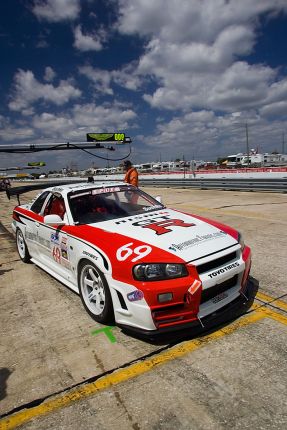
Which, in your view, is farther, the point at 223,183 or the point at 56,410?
the point at 223,183

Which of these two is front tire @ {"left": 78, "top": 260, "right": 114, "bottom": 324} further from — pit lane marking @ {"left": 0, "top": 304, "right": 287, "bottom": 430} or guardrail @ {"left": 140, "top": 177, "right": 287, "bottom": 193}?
guardrail @ {"left": 140, "top": 177, "right": 287, "bottom": 193}

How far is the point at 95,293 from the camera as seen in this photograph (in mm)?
3594

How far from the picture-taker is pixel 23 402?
2.49 m

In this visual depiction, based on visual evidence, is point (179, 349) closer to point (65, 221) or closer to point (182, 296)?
point (182, 296)

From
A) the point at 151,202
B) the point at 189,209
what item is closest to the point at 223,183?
the point at 189,209

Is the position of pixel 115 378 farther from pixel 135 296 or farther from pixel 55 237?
pixel 55 237

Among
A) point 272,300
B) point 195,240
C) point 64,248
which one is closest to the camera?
point 195,240

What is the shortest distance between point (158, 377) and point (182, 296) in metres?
0.69

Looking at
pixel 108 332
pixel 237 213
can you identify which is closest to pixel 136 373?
pixel 108 332

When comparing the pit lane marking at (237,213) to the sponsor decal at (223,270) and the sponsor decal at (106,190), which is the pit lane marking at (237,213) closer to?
the sponsor decal at (106,190)

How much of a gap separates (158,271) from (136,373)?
871 millimetres

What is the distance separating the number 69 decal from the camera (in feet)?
10.2

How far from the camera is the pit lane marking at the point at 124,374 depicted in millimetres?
2354

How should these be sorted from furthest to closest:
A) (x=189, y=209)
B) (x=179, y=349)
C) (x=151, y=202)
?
(x=189, y=209), (x=151, y=202), (x=179, y=349)
